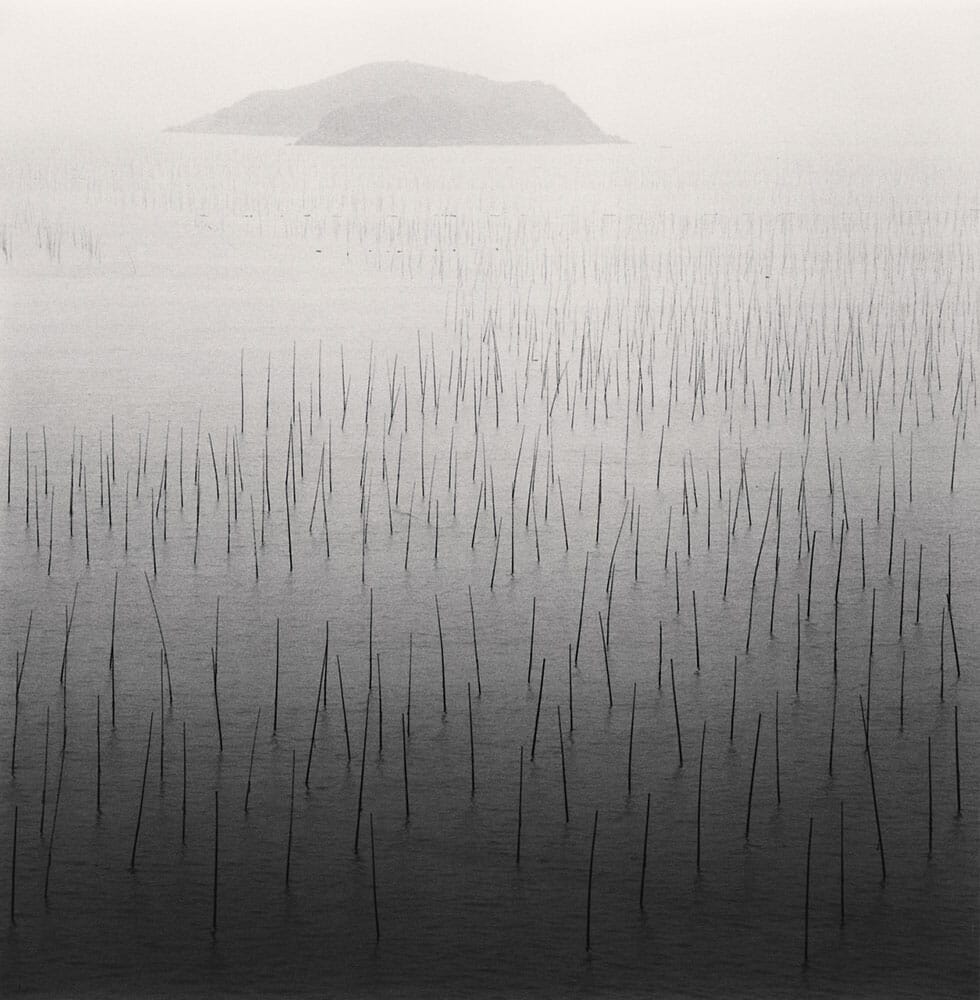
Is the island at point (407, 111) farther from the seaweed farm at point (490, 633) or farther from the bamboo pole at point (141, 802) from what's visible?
the bamboo pole at point (141, 802)

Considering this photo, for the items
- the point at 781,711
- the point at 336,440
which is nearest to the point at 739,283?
the point at 336,440

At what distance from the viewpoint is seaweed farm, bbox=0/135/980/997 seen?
6.74 feet

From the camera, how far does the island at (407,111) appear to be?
21.1 feet

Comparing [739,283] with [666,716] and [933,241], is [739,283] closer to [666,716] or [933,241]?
[933,241]

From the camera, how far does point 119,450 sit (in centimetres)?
400

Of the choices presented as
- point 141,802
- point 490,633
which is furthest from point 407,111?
point 141,802

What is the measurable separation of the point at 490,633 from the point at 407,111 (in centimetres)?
506

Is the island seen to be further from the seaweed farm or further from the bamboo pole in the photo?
the bamboo pole

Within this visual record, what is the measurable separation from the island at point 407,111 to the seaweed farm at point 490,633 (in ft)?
2.61

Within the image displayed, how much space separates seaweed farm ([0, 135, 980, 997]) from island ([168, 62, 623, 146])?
79cm

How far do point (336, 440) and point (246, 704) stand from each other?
5.22 ft

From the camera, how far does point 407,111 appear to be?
7.57 meters

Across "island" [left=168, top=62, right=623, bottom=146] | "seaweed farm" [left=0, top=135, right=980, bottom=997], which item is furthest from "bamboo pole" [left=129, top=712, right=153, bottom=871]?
"island" [left=168, top=62, right=623, bottom=146]

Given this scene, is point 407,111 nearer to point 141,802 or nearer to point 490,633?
point 490,633
